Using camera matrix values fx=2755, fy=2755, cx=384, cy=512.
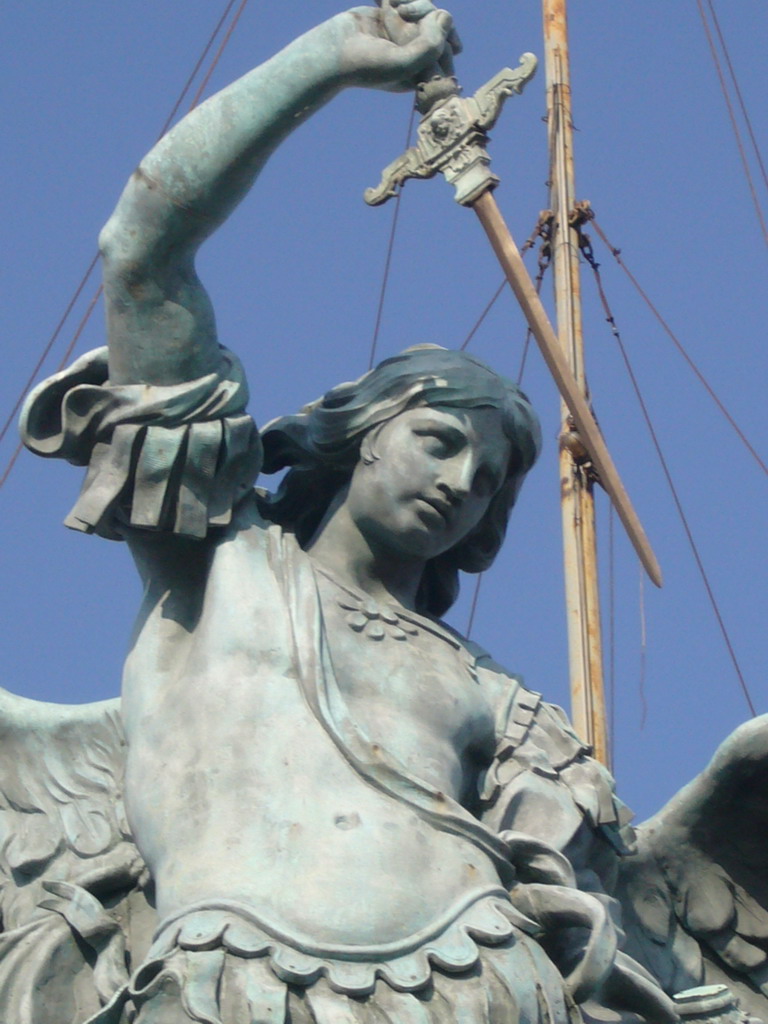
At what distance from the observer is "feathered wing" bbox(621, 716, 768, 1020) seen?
8.44 m

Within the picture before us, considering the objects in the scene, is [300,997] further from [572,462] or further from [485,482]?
[572,462]

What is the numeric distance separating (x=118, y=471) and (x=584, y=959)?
1.83 m

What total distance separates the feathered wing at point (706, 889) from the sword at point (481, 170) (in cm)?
72

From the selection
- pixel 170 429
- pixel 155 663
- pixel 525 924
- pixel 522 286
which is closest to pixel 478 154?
pixel 522 286

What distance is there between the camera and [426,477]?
7.85 m

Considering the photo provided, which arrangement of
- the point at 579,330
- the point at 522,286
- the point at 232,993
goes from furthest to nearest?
the point at 579,330, the point at 522,286, the point at 232,993

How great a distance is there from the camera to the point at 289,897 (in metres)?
6.93

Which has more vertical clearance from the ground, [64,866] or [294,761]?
[294,761]

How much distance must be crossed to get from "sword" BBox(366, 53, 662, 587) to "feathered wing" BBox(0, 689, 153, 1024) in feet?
5.56

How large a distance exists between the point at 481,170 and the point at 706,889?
2340 millimetres

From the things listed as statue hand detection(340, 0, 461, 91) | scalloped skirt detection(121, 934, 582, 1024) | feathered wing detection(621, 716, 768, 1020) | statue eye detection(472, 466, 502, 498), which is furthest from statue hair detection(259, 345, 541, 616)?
scalloped skirt detection(121, 934, 582, 1024)

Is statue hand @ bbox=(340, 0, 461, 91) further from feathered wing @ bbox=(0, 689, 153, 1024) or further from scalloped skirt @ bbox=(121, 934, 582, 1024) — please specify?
scalloped skirt @ bbox=(121, 934, 582, 1024)

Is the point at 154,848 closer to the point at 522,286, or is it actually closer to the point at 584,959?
the point at 584,959

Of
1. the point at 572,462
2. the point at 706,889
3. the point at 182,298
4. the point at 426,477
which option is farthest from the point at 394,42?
the point at 572,462
